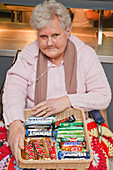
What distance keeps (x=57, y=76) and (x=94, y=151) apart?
644 mm

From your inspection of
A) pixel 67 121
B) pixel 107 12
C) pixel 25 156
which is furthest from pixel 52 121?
pixel 107 12

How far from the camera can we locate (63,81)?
1948 mm

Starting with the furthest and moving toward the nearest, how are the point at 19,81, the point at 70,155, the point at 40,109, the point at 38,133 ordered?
the point at 19,81, the point at 40,109, the point at 38,133, the point at 70,155

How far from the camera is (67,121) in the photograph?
1.59m

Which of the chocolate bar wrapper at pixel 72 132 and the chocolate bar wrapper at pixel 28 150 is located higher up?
the chocolate bar wrapper at pixel 72 132

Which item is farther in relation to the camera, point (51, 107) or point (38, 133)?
point (51, 107)

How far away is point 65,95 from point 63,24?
53 centimetres

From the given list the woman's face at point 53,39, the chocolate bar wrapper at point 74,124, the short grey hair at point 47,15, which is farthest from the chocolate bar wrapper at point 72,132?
the short grey hair at point 47,15

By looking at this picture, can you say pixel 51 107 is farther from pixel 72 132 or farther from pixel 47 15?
pixel 47 15

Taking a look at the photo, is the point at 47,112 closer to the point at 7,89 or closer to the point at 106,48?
the point at 7,89

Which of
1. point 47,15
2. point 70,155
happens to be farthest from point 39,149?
point 47,15

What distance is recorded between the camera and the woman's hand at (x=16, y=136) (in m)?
1.41

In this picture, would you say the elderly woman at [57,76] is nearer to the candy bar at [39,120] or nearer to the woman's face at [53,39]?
the woman's face at [53,39]

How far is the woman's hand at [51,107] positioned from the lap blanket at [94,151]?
0.24 metres
